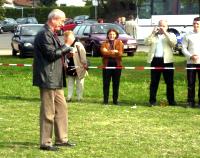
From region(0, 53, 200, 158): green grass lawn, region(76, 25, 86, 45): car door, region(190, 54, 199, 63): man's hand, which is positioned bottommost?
region(0, 53, 200, 158): green grass lawn

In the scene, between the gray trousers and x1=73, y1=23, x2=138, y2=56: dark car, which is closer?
the gray trousers

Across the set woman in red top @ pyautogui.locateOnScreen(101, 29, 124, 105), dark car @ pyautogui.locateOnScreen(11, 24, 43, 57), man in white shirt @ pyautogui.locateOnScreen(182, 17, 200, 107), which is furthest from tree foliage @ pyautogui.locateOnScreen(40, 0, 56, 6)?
man in white shirt @ pyautogui.locateOnScreen(182, 17, 200, 107)

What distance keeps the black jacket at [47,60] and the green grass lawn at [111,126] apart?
102 cm

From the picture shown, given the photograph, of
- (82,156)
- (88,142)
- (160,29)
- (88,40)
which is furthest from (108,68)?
(88,40)

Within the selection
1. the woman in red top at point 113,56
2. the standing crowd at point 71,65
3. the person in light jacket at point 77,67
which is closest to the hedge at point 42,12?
the person in light jacket at point 77,67

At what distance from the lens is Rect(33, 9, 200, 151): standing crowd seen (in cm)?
847

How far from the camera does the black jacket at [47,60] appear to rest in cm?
→ 841

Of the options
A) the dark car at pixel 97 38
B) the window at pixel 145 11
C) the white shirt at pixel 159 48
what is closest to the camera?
the white shirt at pixel 159 48

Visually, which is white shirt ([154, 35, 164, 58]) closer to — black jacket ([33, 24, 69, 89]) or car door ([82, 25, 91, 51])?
black jacket ([33, 24, 69, 89])

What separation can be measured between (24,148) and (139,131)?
2.29m

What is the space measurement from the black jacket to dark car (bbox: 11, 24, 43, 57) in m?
17.2

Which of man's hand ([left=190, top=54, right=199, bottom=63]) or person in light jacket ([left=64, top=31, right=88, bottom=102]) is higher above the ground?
man's hand ([left=190, top=54, right=199, bottom=63])

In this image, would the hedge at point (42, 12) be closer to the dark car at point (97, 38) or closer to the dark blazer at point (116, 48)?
the dark car at point (97, 38)

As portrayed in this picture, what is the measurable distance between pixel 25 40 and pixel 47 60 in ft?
60.6
